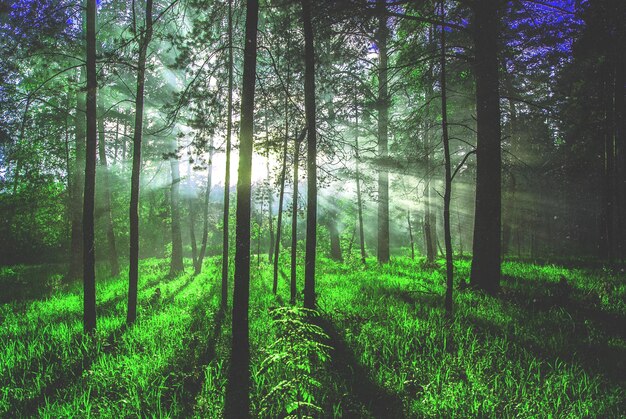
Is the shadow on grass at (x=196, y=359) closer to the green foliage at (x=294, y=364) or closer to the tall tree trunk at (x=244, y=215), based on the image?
the tall tree trunk at (x=244, y=215)

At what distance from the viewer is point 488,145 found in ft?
19.9

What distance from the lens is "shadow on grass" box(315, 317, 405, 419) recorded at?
104 inches

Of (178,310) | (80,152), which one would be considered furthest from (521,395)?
(80,152)

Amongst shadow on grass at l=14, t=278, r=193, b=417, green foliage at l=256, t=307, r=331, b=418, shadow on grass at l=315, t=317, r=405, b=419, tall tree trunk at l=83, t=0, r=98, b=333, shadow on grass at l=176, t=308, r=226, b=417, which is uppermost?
tall tree trunk at l=83, t=0, r=98, b=333

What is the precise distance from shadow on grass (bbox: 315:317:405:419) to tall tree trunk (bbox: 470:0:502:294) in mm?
4215

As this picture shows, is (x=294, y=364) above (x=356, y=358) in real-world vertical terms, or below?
above

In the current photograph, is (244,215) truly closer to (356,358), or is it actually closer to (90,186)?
(356,358)

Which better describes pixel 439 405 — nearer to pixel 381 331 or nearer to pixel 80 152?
pixel 381 331

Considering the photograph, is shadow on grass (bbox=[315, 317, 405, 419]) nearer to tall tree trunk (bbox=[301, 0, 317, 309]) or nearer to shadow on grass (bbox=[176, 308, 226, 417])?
tall tree trunk (bbox=[301, 0, 317, 309])

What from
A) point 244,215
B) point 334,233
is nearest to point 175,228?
point 334,233

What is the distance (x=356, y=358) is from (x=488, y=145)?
5.37 metres

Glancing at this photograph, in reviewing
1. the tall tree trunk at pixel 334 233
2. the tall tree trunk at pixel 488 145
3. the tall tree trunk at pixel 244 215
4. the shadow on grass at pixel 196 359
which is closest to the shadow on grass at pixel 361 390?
the tall tree trunk at pixel 244 215

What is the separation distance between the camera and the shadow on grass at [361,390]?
2641 millimetres

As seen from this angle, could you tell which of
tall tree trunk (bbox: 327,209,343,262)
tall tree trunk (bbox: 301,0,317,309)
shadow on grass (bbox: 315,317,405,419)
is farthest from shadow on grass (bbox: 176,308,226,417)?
tall tree trunk (bbox: 327,209,343,262)
